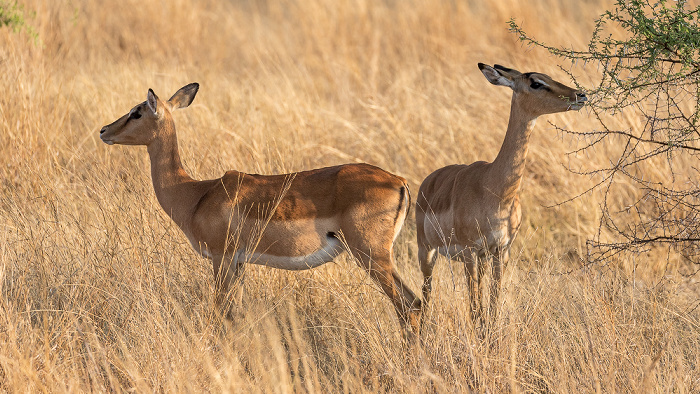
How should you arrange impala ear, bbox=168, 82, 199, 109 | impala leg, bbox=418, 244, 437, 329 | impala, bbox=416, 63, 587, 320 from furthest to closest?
impala ear, bbox=168, 82, 199, 109 → impala leg, bbox=418, 244, 437, 329 → impala, bbox=416, 63, 587, 320

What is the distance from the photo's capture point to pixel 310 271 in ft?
17.0

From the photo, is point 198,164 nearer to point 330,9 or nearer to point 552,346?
point 552,346

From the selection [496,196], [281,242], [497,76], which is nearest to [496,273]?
[496,196]

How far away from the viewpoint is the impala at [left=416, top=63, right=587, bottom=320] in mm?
4672

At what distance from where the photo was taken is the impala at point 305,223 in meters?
4.52

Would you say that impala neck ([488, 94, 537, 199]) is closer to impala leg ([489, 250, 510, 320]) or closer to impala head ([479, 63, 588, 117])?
impala head ([479, 63, 588, 117])

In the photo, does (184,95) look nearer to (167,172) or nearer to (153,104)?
(153,104)

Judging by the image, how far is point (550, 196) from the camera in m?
6.73

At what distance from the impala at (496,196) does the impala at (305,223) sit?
0.33 m

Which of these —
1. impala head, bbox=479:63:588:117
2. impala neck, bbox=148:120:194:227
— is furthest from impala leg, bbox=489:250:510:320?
impala neck, bbox=148:120:194:227

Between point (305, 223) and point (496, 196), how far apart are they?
1107 mm

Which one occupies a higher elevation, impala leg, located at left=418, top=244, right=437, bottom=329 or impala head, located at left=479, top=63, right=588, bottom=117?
impala head, located at left=479, top=63, right=588, bottom=117

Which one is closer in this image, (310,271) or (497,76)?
(497,76)

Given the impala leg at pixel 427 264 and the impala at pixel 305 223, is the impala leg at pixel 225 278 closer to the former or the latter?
the impala at pixel 305 223
